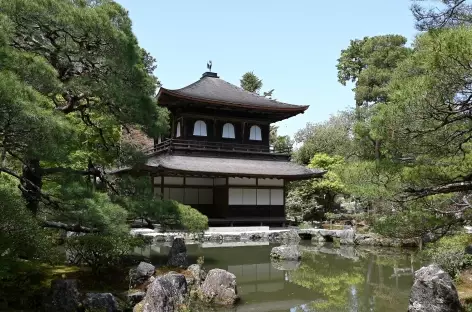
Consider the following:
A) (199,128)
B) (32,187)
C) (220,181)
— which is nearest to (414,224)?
(32,187)

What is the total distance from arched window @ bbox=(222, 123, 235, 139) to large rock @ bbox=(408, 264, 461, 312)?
621 inches

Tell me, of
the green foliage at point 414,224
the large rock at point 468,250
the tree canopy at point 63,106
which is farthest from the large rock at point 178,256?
the large rock at point 468,250

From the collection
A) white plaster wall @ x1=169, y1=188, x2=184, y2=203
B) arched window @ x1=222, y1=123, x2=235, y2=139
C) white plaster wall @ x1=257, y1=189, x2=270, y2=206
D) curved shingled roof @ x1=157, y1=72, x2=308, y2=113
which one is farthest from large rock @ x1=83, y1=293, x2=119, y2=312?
arched window @ x1=222, y1=123, x2=235, y2=139

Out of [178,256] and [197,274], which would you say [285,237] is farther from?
[197,274]

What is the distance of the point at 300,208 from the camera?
86.2 feet

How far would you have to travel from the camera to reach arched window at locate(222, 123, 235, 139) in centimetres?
2214

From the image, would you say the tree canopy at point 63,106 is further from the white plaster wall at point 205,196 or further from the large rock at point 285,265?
the white plaster wall at point 205,196

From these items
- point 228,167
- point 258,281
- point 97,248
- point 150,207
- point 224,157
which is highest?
point 224,157

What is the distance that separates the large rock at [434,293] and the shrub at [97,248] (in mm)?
5003

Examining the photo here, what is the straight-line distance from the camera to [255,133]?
22984 mm

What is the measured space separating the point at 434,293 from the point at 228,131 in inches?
638

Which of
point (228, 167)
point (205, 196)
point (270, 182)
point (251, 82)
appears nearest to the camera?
point (228, 167)

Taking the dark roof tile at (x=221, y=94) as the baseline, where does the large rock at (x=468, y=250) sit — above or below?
below

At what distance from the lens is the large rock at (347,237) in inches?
731
